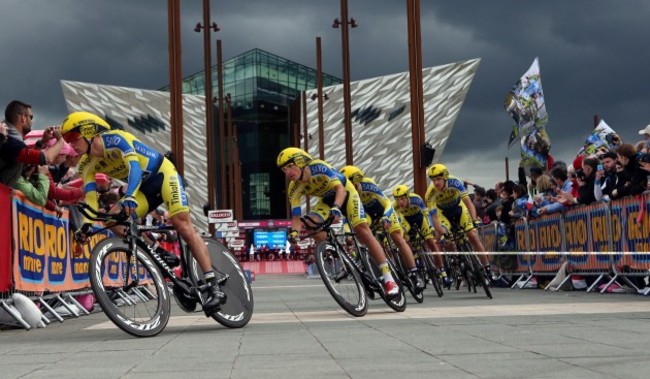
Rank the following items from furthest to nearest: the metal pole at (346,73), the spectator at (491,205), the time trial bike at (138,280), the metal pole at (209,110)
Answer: the metal pole at (209,110) < the metal pole at (346,73) < the spectator at (491,205) < the time trial bike at (138,280)

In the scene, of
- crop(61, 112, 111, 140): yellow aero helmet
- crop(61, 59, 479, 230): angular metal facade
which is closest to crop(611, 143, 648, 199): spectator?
crop(61, 112, 111, 140): yellow aero helmet

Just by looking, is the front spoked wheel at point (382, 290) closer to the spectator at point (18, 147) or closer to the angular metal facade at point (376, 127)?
the spectator at point (18, 147)

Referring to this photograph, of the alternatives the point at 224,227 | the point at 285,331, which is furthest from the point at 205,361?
the point at 224,227

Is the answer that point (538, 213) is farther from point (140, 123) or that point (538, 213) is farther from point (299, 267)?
point (140, 123)

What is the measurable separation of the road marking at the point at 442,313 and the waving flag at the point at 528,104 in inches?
437

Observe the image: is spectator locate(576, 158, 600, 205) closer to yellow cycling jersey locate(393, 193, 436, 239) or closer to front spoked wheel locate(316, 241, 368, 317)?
yellow cycling jersey locate(393, 193, 436, 239)

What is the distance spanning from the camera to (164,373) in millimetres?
5168

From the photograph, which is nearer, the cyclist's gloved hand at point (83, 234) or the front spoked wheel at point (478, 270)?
the cyclist's gloved hand at point (83, 234)

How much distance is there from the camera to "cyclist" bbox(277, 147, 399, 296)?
9.88 meters

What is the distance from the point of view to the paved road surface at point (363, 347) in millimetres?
5062

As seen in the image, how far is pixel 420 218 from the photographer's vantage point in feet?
50.8

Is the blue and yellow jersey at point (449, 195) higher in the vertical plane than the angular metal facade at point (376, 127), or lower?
lower

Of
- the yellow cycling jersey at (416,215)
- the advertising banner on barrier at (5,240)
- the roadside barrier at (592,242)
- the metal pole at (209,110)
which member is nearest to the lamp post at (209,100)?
the metal pole at (209,110)

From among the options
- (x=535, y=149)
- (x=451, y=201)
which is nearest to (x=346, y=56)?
(x=535, y=149)
